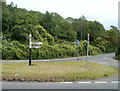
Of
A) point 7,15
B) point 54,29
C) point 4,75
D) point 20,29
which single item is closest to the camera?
point 4,75

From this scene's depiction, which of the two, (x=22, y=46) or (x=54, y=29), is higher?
(x=54, y=29)

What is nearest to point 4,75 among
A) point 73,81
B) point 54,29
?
point 73,81

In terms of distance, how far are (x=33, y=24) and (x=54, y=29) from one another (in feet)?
23.0

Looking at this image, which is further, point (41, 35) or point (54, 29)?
point (54, 29)

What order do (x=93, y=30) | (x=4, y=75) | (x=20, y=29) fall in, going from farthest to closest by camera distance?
(x=93, y=30) < (x=20, y=29) < (x=4, y=75)

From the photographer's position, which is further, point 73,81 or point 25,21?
point 25,21

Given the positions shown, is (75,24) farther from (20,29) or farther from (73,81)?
(73,81)

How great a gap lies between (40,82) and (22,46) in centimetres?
2181

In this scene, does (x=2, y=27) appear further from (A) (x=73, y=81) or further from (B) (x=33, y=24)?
(A) (x=73, y=81)

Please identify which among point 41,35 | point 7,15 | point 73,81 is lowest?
point 73,81

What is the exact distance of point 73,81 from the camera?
31.9 ft

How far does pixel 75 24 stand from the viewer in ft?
189

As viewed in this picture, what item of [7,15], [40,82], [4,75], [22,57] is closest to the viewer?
[40,82]

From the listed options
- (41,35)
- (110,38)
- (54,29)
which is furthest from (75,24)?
(41,35)
